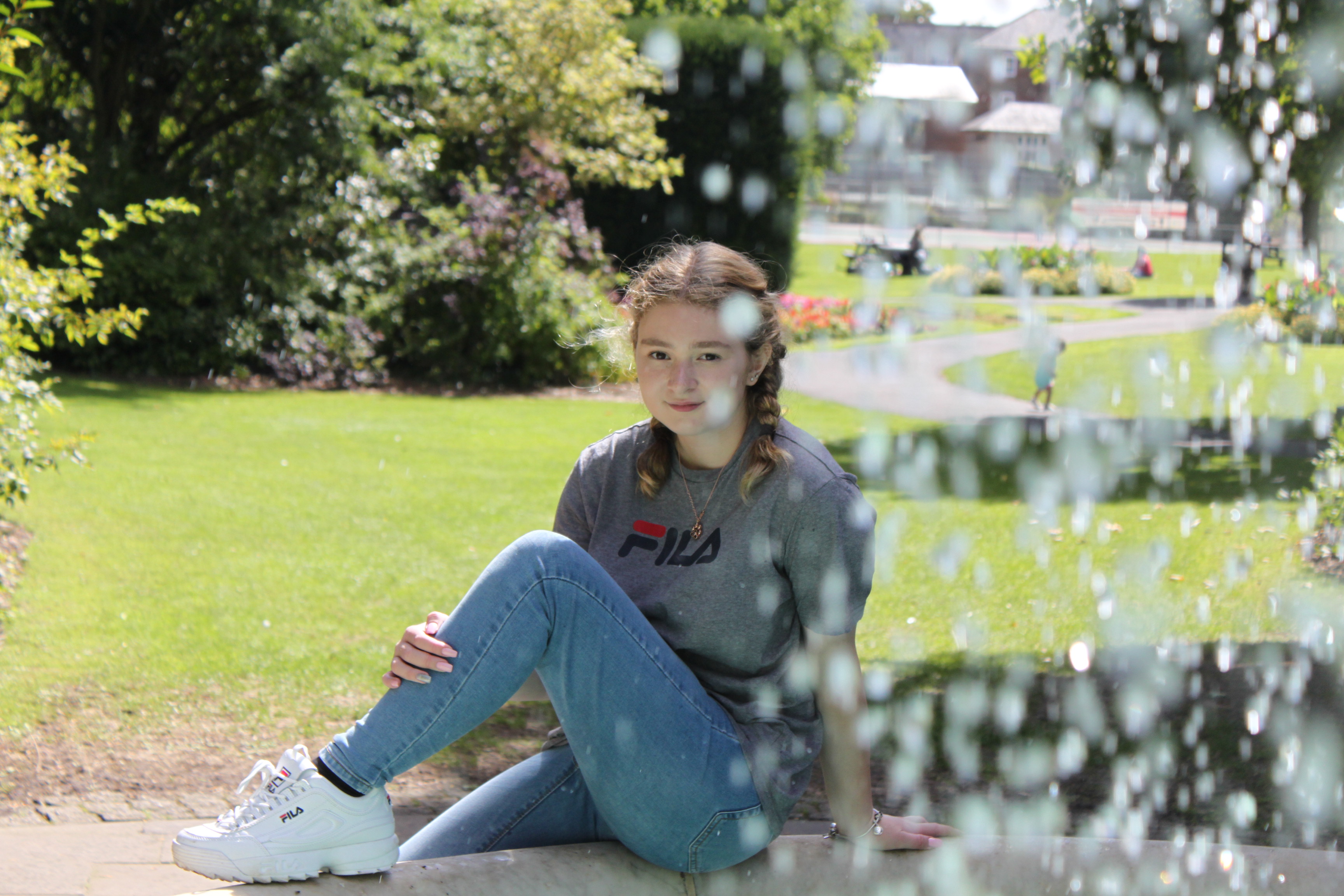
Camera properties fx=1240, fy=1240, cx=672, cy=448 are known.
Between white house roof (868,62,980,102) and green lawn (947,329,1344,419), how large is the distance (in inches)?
109

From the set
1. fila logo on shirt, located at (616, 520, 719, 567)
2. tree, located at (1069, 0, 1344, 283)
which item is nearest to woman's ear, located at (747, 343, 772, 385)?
fila logo on shirt, located at (616, 520, 719, 567)

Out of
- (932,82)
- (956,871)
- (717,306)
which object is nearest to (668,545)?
(717,306)

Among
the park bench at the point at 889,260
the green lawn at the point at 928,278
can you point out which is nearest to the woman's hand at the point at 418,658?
the green lawn at the point at 928,278

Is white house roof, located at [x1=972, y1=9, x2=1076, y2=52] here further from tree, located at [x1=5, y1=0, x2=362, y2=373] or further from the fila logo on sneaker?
the fila logo on sneaker

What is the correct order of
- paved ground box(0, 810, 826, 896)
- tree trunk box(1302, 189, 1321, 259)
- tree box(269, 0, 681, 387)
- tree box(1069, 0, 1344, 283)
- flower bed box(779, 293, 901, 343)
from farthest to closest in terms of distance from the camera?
flower bed box(779, 293, 901, 343)
tree box(269, 0, 681, 387)
tree trunk box(1302, 189, 1321, 259)
tree box(1069, 0, 1344, 283)
paved ground box(0, 810, 826, 896)

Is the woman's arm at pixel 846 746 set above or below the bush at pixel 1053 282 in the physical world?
below

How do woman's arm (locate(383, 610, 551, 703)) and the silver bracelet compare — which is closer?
woman's arm (locate(383, 610, 551, 703))

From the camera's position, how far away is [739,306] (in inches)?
86.7

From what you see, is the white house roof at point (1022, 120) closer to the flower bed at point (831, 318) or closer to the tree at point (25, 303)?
the flower bed at point (831, 318)

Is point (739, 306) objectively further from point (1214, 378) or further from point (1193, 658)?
point (1214, 378)

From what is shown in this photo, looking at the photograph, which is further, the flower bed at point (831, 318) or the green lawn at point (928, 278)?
the green lawn at point (928, 278)

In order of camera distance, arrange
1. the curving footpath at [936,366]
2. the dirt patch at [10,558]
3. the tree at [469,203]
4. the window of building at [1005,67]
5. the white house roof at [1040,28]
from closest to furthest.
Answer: the dirt patch at [10,558] < the white house roof at [1040,28] < the window of building at [1005,67] < the curving footpath at [936,366] < the tree at [469,203]

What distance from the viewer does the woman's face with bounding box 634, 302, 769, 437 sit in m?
2.18

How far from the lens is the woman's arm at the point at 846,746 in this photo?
2.07 m
